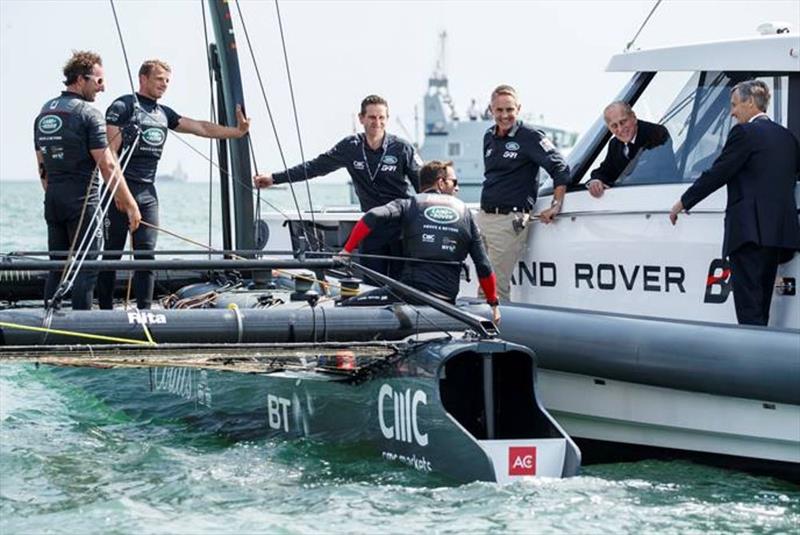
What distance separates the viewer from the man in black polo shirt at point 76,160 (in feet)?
31.2

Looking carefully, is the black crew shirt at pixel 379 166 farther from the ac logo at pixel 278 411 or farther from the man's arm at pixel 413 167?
the ac logo at pixel 278 411

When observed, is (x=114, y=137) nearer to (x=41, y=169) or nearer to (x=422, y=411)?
(x=41, y=169)

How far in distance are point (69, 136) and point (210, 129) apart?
1.40 meters

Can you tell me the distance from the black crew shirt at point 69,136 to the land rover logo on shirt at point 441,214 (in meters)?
2.22

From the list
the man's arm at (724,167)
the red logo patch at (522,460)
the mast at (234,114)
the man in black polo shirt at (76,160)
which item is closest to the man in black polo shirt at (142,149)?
the man in black polo shirt at (76,160)

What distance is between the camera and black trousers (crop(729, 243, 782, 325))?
8.28m

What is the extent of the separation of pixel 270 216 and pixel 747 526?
24.6 feet

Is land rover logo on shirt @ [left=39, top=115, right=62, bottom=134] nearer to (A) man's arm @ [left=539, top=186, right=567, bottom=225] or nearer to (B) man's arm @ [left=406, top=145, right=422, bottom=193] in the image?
(B) man's arm @ [left=406, top=145, right=422, bottom=193]

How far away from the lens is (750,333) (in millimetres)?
8000

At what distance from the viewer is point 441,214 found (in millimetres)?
8750

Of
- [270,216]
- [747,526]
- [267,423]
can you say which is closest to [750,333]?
[747,526]

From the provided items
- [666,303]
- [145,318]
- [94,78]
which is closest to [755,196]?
[666,303]

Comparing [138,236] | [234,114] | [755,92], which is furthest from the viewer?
[234,114]

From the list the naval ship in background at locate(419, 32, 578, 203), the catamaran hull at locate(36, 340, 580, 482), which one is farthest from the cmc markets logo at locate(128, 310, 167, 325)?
the naval ship in background at locate(419, 32, 578, 203)
